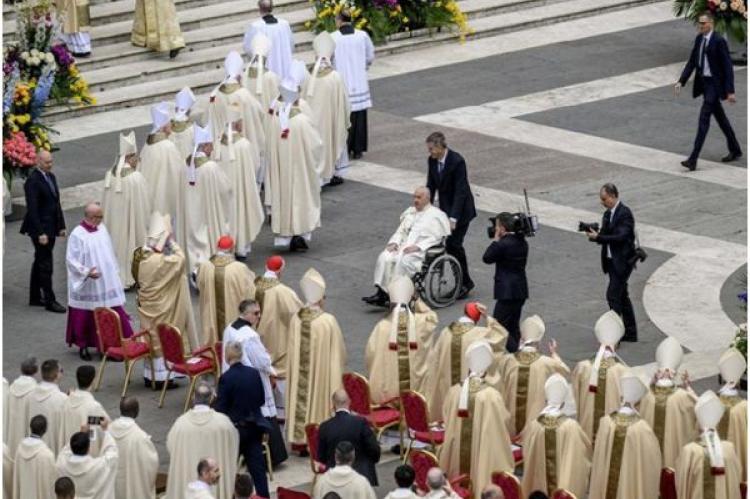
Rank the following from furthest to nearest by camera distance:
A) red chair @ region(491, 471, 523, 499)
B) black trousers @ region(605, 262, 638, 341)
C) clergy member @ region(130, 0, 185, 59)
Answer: clergy member @ region(130, 0, 185, 59) → black trousers @ region(605, 262, 638, 341) → red chair @ region(491, 471, 523, 499)

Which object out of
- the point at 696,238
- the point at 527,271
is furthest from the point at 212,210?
the point at 696,238

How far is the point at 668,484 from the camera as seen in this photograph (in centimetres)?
1997

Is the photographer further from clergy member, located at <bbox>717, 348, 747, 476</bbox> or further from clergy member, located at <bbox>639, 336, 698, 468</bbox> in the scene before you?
clergy member, located at <bbox>717, 348, 747, 476</bbox>

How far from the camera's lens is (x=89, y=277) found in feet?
79.0

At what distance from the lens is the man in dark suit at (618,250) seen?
24.3 metres

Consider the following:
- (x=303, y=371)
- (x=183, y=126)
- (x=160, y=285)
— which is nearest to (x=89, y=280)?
(x=160, y=285)

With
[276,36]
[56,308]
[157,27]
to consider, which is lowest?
[56,308]

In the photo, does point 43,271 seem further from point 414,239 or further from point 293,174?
point 414,239

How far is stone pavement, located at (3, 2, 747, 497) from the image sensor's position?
983 inches

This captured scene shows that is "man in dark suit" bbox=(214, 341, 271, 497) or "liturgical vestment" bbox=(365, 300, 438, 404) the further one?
"liturgical vestment" bbox=(365, 300, 438, 404)

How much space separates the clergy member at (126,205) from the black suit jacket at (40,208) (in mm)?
717

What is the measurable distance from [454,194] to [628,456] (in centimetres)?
639

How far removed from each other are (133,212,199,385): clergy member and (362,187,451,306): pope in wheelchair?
2270 mm

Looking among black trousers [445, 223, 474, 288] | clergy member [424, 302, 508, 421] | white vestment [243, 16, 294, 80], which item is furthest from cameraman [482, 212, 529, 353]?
white vestment [243, 16, 294, 80]
